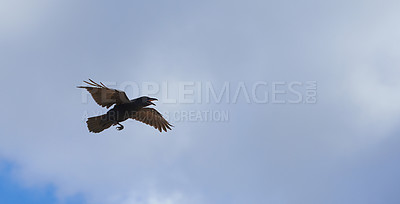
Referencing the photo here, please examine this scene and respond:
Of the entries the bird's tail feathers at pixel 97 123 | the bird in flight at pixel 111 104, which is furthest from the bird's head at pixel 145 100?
the bird's tail feathers at pixel 97 123

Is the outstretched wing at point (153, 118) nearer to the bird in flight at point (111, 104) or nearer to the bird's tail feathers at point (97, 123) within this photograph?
the bird in flight at point (111, 104)

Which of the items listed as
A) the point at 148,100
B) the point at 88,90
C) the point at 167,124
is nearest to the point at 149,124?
the point at 167,124

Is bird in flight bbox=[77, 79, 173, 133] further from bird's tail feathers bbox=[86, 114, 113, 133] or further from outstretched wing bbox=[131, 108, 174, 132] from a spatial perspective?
outstretched wing bbox=[131, 108, 174, 132]

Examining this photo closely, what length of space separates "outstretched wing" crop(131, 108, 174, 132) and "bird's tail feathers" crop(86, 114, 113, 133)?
377 cm

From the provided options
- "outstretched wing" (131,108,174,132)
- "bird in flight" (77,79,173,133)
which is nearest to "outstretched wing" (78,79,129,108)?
"bird in flight" (77,79,173,133)

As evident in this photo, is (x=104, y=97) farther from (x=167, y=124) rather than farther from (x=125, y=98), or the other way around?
(x=167, y=124)

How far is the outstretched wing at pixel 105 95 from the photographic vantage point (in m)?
20.7

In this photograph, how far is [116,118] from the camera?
21.7m

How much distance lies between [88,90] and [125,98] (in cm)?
176

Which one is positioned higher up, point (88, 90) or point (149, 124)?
point (88, 90)

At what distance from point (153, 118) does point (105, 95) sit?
4564 millimetres

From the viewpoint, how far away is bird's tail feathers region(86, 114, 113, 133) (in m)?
21.2

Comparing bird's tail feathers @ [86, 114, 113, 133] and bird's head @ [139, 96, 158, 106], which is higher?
bird's head @ [139, 96, 158, 106]

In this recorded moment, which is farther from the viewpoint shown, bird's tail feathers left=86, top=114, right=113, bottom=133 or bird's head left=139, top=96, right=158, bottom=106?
bird's head left=139, top=96, right=158, bottom=106
